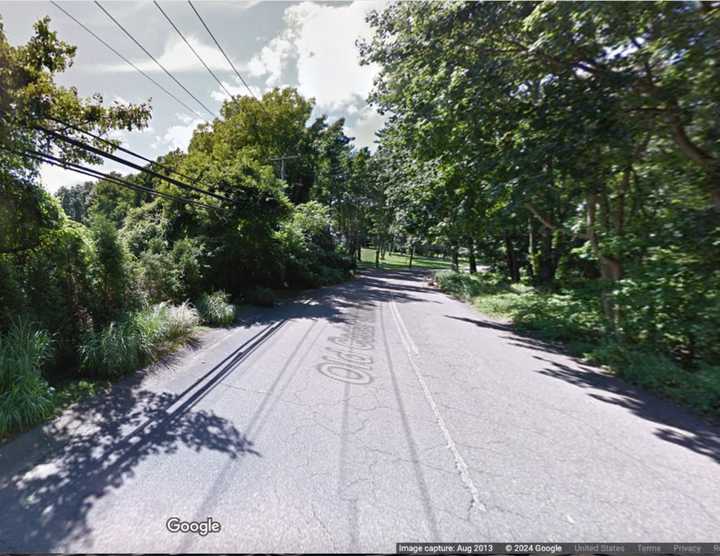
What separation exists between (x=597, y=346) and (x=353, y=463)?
6.79m

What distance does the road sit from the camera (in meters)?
2.27

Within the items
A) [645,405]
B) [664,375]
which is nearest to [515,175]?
[664,375]

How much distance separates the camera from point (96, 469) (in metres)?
2.84

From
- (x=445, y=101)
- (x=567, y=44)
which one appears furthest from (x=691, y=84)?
(x=445, y=101)

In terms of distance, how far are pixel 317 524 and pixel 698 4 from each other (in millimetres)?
8376

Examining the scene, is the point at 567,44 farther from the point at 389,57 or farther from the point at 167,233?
the point at 167,233

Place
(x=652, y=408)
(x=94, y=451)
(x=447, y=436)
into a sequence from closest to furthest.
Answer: (x=94, y=451)
(x=447, y=436)
(x=652, y=408)

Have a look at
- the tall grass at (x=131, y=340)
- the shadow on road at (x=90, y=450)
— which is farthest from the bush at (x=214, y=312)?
the shadow on road at (x=90, y=450)

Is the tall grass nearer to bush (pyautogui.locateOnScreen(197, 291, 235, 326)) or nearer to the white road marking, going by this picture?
bush (pyautogui.locateOnScreen(197, 291, 235, 326))

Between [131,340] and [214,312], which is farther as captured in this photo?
[214,312]

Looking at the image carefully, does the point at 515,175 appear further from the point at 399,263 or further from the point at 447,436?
the point at 399,263

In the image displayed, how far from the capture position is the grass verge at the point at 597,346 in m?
4.59

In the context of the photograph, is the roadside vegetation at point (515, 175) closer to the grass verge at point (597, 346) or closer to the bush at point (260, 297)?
the grass verge at point (597, 346)

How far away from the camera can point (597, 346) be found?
6.95 metres
